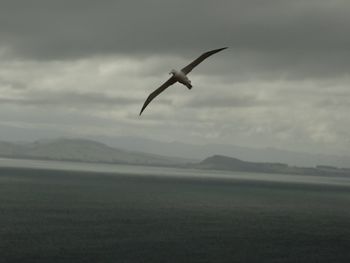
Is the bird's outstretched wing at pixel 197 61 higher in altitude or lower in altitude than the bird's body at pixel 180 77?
higher

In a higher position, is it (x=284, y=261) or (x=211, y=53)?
(x=211, y=53)

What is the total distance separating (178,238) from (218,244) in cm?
1315

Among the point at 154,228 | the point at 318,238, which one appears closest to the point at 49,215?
the point at 154,228

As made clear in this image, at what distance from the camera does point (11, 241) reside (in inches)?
5128

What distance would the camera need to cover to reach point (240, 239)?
15350 centimetres

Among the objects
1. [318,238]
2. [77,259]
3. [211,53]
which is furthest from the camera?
[318,238]

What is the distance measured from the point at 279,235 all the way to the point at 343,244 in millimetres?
20779

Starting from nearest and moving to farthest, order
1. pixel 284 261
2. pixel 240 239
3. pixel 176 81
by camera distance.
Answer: pixel 176 81
pixel 284 261
pixel 240 239

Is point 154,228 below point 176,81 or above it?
below

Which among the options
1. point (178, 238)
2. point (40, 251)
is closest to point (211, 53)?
point (40, 251)

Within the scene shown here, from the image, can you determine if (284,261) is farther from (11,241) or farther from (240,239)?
(11,241)

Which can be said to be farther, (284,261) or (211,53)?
(284,261)

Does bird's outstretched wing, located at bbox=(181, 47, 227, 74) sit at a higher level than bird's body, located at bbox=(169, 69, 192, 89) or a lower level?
higher

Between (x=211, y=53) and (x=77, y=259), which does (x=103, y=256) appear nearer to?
(x=77, y=259)
